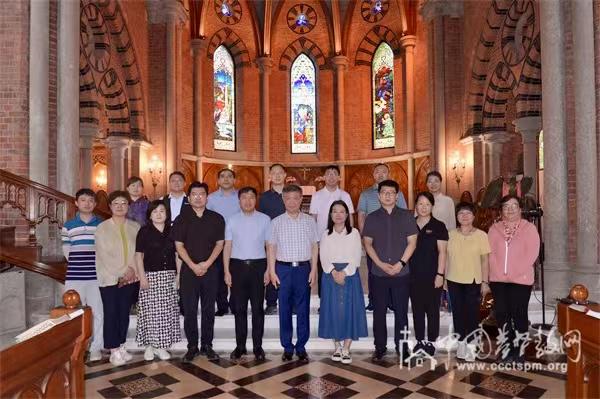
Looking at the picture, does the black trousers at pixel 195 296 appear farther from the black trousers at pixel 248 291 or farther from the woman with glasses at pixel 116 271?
the woman with glasses at pixel 116 271

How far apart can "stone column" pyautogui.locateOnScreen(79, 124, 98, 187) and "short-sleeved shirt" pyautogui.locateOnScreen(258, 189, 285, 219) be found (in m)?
6.89

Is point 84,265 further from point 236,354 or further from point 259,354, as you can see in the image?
point 259,354

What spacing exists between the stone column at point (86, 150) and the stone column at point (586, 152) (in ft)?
30.2

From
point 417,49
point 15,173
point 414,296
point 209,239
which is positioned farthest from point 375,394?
point 417,49

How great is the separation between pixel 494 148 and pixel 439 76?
2526 millimetres

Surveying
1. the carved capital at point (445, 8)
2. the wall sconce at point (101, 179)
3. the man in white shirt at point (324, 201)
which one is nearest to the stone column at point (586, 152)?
the man in white shirt at point (324, 201)

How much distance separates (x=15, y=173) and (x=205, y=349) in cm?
350

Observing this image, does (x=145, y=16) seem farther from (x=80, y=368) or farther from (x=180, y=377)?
(x=80, y=368)

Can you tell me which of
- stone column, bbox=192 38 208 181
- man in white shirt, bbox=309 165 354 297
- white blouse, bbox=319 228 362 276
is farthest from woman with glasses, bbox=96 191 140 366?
stone column, bbox=192 38 208 181

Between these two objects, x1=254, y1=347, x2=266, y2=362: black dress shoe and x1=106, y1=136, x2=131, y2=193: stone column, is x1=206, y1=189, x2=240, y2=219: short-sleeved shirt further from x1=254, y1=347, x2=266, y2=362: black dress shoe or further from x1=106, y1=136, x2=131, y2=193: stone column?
x1=106, y1=136, x2=131, y2=193: stone column

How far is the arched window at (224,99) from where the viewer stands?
17.6m

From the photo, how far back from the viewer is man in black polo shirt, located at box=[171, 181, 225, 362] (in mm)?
4305

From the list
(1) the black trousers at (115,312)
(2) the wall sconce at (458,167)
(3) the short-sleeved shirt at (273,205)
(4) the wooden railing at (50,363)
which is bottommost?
(1) the black trousers at (115,312)

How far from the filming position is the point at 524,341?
4.20m
